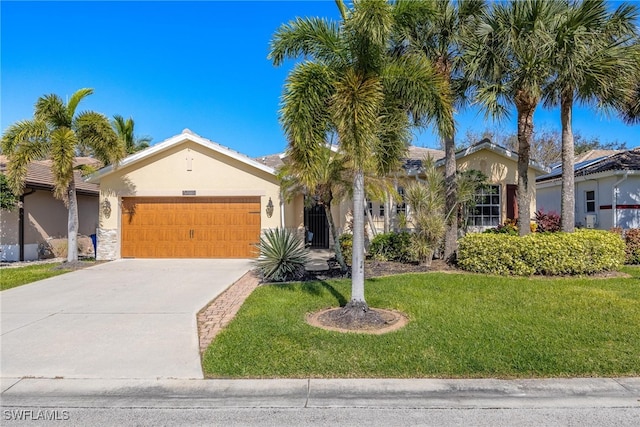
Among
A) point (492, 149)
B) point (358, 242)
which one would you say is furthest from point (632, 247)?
point (358, 242)

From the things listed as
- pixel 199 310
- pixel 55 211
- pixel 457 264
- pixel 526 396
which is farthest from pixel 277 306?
pixel 55 211

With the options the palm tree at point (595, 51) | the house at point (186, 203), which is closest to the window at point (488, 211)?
the palm tree at point (595, 51)

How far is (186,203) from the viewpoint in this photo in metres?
15.1

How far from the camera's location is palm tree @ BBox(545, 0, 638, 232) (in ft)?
32.2

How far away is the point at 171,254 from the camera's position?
1504cm

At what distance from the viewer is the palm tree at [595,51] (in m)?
9.80

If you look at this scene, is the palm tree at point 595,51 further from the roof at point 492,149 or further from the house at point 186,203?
the house at point 186,203

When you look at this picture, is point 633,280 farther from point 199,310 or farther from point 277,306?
point 199,310

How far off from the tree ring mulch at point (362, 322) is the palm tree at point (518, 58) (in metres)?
6.23

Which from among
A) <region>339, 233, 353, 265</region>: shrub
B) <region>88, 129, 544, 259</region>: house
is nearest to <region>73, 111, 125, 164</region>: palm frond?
<region>88, 129, 544, 259</region>: house

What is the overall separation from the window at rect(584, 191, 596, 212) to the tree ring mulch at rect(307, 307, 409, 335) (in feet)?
49.3

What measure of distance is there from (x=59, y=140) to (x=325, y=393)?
12.5 metres

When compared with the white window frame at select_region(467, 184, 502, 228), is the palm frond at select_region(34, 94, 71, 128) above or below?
above

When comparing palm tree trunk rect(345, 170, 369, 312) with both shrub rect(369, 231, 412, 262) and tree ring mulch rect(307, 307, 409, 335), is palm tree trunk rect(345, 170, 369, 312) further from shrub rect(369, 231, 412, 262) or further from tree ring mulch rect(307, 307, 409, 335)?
shrub rect(369, 231, 412, 262)
